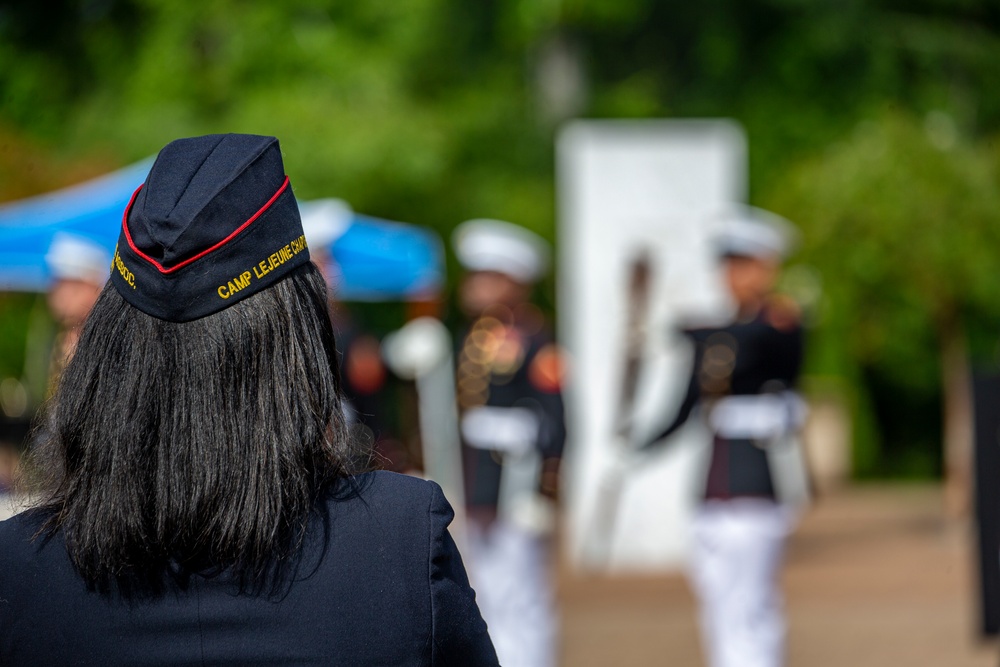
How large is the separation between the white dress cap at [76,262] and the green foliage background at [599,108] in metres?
2.14

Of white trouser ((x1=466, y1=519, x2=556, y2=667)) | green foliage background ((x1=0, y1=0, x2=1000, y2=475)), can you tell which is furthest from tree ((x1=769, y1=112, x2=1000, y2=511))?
white trouser ((x1=466, y1=519, x2=556, y2=667))

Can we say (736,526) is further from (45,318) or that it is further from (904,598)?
(45,318)

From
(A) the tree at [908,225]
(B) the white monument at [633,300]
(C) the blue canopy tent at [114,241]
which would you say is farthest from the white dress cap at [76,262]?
(A) the tree at [908,225]

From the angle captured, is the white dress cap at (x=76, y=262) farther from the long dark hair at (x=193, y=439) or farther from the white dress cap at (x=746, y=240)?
the long dark hair at (x=193, y=439)

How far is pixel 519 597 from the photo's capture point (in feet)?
17.4

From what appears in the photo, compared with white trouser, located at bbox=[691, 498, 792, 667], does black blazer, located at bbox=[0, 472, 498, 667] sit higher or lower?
higher

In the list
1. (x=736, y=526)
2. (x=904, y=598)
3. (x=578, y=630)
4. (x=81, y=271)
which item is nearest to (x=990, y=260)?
(x=904, y=598)

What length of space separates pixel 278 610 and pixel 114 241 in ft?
16.9

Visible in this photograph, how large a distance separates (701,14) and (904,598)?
38.8 ft

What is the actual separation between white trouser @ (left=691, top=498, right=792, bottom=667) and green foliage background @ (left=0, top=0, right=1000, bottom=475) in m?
4.87

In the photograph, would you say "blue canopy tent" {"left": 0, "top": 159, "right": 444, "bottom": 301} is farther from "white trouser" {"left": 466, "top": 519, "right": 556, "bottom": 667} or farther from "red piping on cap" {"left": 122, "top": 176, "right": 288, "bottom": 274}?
"red piping on cap" {"left": 122, "top": 176, "right": 288, "bottom": 274}

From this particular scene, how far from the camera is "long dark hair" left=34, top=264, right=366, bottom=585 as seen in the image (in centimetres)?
136

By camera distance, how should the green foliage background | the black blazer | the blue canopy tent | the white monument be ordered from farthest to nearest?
the green foliage background, the white monument, the blue canopy tent, the black blazer

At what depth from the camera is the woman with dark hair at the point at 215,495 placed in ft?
4.44
